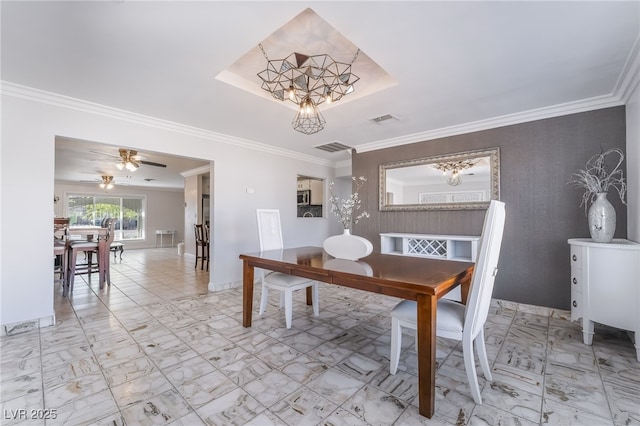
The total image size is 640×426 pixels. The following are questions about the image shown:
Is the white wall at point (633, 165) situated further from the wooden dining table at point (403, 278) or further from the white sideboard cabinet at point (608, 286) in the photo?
the wooden dining table at point (403, 278)

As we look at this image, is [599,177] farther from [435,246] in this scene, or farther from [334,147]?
[334,147]

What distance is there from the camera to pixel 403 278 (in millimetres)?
1649

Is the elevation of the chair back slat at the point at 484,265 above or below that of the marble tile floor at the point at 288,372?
above

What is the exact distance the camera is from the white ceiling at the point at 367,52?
5.32ft

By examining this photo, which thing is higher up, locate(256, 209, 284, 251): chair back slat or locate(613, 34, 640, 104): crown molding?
locate(613, 34, 640, 104): crown molding

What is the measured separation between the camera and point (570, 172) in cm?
297

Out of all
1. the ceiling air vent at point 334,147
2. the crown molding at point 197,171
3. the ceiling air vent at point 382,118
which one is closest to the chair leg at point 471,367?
the ceiling air vent at point 382,118

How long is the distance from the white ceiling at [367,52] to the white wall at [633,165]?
20 cm

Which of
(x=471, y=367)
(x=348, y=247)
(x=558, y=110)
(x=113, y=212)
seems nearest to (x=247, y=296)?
(x=348, y=247)

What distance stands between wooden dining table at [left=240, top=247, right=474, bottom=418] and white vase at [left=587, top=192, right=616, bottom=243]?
1.37m

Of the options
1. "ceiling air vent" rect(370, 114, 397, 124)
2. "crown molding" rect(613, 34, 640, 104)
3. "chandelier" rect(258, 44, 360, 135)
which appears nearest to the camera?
"crown molding" rect(613, 34, 640, 104)

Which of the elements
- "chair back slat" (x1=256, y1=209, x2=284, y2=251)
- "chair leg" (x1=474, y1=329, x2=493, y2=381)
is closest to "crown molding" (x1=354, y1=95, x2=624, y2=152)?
"chair back slat" (x1=256, y1=209, x2=284, y2=251)

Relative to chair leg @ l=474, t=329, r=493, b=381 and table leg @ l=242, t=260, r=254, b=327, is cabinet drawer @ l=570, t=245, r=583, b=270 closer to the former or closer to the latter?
chair leg @ l=474, t=329, r=493, b=381

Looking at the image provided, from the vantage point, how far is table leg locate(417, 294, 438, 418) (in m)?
1.48
